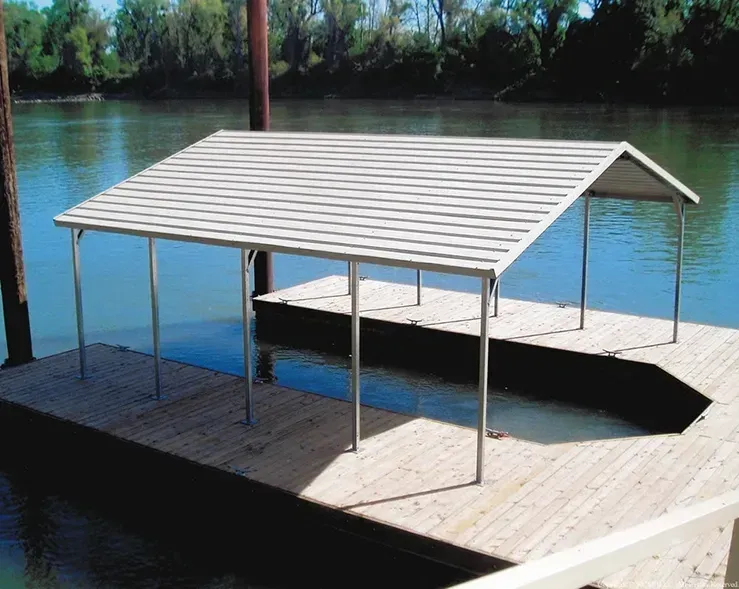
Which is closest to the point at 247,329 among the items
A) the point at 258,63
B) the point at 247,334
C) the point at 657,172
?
the point at 247,334

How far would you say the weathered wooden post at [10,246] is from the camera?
988 cm

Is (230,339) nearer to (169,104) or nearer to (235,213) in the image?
(235,213)

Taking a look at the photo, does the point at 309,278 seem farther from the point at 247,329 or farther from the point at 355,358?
the point at 355,358

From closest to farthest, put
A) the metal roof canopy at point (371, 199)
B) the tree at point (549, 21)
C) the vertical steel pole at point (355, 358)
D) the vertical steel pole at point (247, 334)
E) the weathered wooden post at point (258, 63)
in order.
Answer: the metal roof canopy at point (371, 199)
the vertical steel pole at point (355, 358)
the vertical steel pole at point (247, 334)
the weathered wooden post at point (258, 63)
the tree at point (549, 21)

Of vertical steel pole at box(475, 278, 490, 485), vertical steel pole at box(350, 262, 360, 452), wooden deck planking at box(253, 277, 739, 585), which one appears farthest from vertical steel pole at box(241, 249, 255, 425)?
vertical steel pole at box(475, 278, 490, 485)

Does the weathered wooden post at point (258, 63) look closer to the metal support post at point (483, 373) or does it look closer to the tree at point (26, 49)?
the metal support post at point (483, 373)

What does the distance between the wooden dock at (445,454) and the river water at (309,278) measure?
3.31 feet

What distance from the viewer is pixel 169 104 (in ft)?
249

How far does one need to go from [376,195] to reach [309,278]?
32.0 feet

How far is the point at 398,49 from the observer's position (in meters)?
76.4

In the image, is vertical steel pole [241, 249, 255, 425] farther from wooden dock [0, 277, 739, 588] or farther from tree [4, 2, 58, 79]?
tree [4, 2, 58, 79]

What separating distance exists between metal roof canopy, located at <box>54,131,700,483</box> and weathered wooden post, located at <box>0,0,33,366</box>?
3.79ft

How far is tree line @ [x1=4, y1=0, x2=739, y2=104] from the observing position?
57625 mm

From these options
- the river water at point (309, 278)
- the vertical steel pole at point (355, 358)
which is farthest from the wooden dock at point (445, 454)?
the river water at point (309, 278)
